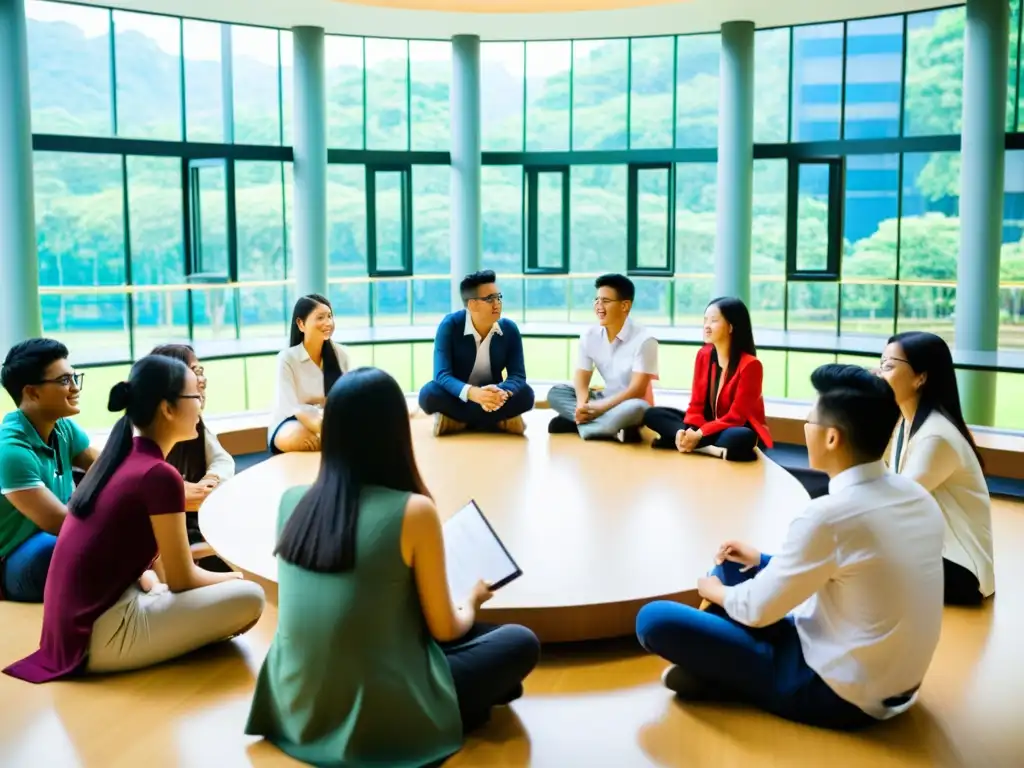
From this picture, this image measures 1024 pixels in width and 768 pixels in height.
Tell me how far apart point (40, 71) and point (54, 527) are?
12594mm

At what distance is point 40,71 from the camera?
1480cm

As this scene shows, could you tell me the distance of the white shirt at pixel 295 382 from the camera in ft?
22.3

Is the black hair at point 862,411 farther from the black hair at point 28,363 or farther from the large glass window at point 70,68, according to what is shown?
the large glass window at point 70,68

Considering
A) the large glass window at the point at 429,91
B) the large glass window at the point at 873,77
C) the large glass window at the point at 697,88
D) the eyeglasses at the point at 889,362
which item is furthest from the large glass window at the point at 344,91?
the eyeglasses at the point at 889,362

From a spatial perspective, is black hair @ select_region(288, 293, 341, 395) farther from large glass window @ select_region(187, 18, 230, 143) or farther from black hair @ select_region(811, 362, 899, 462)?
large glass window @ select_region(187, 18, 230, 143)

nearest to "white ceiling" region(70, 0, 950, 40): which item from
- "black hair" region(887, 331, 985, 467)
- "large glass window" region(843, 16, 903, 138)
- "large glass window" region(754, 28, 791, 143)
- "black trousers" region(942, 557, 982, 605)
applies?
"large glass window" region(843, 16, 903, 138)

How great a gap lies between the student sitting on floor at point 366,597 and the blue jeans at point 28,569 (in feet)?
6.40

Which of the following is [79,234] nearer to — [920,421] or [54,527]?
[54,527]

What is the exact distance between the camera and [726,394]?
6.63 metres

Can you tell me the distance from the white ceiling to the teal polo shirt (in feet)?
27.9

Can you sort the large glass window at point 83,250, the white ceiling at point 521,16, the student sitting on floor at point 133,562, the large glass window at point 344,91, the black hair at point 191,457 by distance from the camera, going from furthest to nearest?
the large glass window at point 344,91
the large glass window at point 83,250
the white ceiling at point 521,16
the black hair at point 191,457
the student sitting on floor at point 133,562

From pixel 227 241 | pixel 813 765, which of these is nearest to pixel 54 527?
pixel 813 765

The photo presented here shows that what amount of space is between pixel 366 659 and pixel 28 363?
7.55ft

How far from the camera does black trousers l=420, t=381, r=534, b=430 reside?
7309 millimetres
